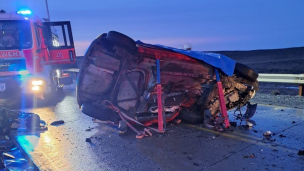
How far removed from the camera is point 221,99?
15.1 ft

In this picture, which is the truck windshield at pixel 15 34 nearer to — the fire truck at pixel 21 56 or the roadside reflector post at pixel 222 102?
the fire truck at pixel 21 56

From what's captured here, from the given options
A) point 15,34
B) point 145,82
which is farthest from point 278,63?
point 15,34

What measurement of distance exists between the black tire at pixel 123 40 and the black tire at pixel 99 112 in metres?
1.32

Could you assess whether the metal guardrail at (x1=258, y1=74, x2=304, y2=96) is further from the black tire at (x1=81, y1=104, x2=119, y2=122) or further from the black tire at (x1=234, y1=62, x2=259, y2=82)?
the black tire at (x1=81, y1=104, x2=119, y2=122)

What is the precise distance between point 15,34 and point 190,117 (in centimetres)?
606

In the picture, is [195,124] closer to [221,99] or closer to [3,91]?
[221,99]

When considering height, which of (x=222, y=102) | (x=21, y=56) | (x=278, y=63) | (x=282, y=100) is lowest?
(x=278, y=63)

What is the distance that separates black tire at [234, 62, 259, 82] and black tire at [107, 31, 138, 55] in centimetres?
198

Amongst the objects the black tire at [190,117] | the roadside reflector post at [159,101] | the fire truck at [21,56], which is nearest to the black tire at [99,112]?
the roadside reflector post at [159,101]

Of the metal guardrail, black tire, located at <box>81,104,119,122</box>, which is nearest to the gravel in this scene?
the metal guardrail

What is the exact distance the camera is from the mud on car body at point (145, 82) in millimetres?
4699

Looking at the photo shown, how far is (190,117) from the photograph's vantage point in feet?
16.7

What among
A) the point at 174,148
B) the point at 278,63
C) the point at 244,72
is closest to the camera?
the point at 174,148

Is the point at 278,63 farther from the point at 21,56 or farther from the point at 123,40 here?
the point at 123,40
